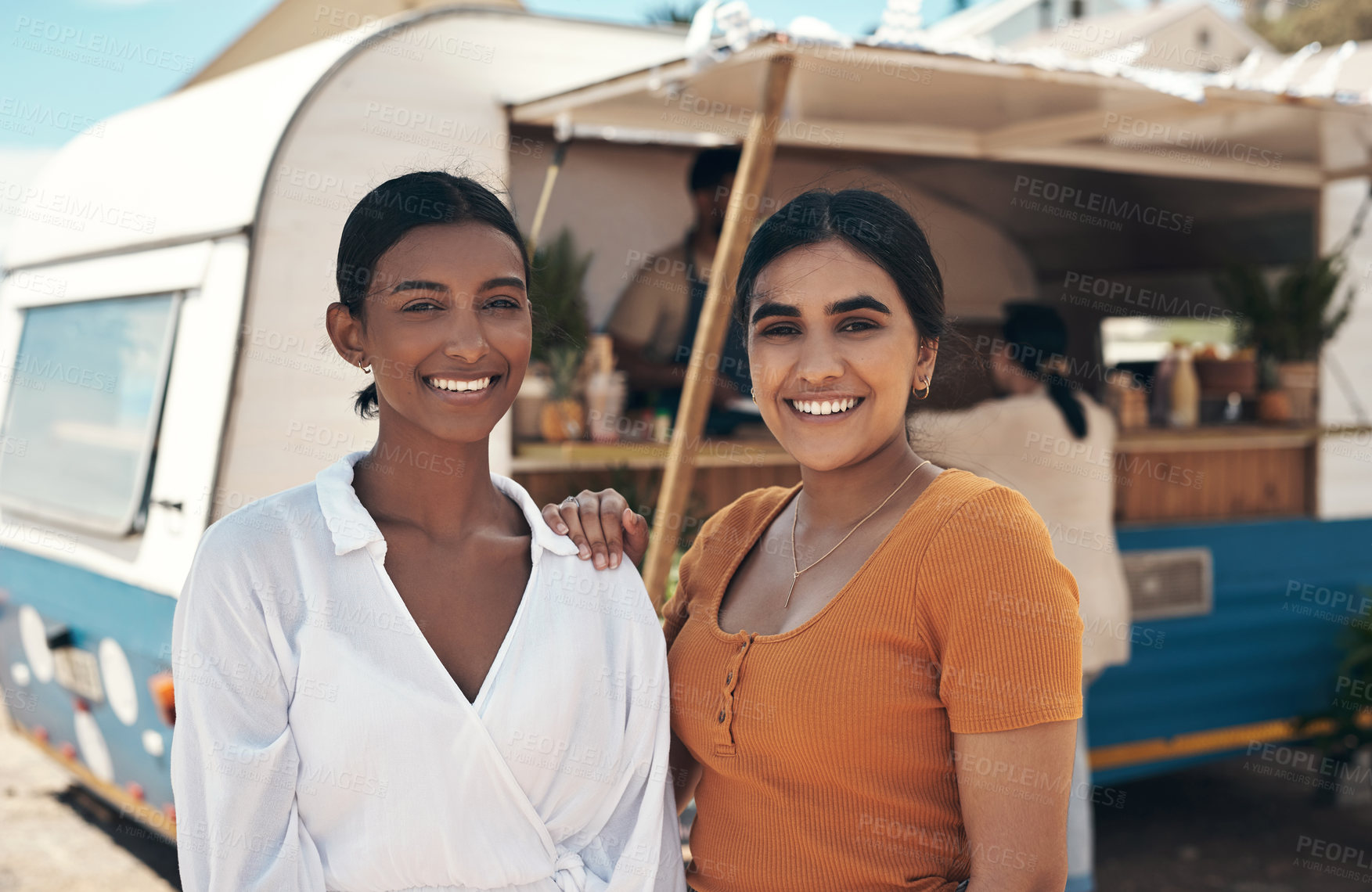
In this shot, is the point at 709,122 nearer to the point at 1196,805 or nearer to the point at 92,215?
the point at 92,215

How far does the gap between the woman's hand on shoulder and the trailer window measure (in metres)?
2.72

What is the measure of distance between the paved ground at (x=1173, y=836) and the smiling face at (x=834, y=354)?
3.99 meters

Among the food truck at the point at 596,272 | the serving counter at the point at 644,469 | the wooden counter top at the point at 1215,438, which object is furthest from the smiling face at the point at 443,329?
the wooden counter top at the point at 1215,438

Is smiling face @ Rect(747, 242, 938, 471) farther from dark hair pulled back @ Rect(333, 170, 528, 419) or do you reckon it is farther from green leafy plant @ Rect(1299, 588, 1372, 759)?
green leafy plant @ Rect(1299, 588, 1372, 759)

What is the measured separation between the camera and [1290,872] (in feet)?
17.1

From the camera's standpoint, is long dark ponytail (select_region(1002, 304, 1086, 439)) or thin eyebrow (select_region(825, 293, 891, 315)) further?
long dark ponytail (select_region(1002, 304, 1086, 439))

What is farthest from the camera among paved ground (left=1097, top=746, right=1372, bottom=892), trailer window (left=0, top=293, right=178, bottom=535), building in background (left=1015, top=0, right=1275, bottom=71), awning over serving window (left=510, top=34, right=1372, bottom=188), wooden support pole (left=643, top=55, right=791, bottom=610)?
building in background (left=1015, top=0, right=1275, bottom=71)

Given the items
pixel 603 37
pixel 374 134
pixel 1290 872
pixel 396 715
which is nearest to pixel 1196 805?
pixel 1290 872

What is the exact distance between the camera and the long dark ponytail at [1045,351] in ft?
15.1

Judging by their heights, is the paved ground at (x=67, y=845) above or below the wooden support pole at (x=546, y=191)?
below

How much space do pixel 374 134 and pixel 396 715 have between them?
9.29ft

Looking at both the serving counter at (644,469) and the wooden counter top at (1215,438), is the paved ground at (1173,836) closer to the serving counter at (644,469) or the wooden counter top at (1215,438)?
the wooden counter top at (1215,438)

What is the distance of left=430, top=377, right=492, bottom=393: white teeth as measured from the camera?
1.81 meters

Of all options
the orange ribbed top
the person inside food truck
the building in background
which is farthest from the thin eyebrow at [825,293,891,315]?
the building in background
